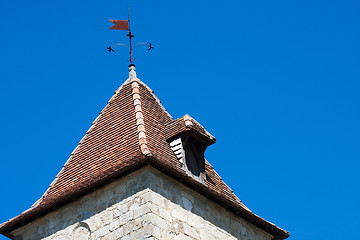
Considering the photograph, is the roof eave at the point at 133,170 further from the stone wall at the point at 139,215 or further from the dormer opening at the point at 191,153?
the dormer opening at the point at 191,153

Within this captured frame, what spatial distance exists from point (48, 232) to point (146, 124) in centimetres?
305

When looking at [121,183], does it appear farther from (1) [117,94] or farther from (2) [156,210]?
(1) [117,94]

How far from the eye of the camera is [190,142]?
16.6 m

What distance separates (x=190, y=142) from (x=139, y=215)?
9.37 feet

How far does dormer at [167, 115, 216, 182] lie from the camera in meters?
16.2

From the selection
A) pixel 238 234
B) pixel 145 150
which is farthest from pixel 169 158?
pixel 238 234

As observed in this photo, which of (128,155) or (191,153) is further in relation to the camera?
(191,153)

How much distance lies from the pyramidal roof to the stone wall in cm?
17

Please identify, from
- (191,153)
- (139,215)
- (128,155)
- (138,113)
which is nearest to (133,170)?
(128,155)

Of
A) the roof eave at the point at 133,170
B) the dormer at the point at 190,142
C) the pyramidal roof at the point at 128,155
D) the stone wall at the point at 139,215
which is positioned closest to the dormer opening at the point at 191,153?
the dormer at the point at 190,142

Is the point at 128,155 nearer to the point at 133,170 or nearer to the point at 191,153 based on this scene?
the point at 133,170

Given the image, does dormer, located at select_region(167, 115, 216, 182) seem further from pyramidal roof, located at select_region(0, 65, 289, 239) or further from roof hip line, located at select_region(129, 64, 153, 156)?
roof hip line, located at select_region(129, 64, 153, 156)

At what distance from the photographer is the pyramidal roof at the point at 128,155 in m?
15.1

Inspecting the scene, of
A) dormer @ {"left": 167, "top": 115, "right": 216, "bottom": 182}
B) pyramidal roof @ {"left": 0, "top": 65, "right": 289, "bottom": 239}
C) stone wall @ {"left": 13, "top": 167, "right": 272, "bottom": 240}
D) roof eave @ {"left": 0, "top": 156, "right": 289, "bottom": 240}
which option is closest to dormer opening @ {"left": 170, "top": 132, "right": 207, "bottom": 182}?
dormer @ {"left": 167, "top": 115, "right": 216, "bottom": 182}
